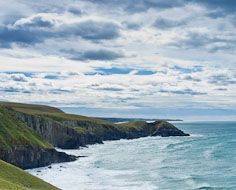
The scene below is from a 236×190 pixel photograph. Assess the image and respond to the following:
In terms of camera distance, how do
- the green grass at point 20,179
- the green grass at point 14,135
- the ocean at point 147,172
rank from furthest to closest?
1. the green grass at point 14,135
2. the ocean at point 147,172
3. the green grass at point 20,179

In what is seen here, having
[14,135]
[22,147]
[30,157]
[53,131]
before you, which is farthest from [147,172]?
[53,131]

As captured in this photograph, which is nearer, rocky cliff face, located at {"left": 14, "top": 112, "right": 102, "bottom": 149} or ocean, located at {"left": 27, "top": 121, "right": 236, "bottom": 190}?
ocean, located at {"left": 27, "top": 121, "right": 236, "bottom": 190}

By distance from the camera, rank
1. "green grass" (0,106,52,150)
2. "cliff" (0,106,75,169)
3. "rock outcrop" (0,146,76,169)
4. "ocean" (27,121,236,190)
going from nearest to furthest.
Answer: "ocean" (27,121,236,190), "rock outcrop" (0,146,76,169), "cliff" (0,106,75,169), "green grass" (0,106,52,150)

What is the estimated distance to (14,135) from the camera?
372 ft

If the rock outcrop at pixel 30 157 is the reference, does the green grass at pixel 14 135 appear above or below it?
above

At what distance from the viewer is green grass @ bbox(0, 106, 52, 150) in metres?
108

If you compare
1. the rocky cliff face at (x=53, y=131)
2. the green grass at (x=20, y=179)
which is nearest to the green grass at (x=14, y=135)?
the rocky cliff face at (x=53, y=131)

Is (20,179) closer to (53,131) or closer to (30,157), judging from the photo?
(30,157)

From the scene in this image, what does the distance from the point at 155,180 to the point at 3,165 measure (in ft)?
105

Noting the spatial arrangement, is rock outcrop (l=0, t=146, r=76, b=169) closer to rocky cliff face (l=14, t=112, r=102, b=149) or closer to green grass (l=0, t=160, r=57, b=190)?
green grass (l=0, t=160, r=57, b=190)

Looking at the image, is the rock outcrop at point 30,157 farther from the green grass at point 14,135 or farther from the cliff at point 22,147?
the green grass at point 14,135

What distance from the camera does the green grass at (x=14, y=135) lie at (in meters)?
108

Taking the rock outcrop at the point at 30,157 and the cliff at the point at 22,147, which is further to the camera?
the cliff at the point at 22,147

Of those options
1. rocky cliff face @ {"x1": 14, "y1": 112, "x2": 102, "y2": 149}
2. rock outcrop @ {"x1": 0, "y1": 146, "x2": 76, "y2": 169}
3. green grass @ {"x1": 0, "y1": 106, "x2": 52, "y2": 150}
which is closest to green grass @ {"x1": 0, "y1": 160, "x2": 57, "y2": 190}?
rock outcrop @ {"x1": 0, "y1": 146, "x2": 76, "y2": 169}
